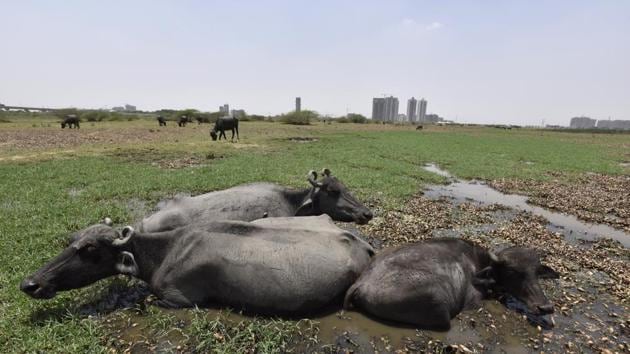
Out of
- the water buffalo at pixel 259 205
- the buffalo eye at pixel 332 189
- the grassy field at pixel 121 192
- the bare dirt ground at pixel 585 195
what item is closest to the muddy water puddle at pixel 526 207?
the bare dirt ground at pixel 585 195

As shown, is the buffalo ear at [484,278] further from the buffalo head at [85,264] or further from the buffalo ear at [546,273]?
the buffalo head at [85,264]

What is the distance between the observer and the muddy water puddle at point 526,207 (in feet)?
33.3

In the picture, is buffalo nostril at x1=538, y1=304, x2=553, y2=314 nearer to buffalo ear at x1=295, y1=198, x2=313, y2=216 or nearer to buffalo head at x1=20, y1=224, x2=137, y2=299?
buffalo ear at x1=295, y1=198, x2=313, y2=216

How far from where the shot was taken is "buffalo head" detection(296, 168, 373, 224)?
839cm

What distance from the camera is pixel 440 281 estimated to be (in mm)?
5422

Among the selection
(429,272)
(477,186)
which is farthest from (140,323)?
(477,186)

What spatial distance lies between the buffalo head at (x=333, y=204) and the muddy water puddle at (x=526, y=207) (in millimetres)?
5919

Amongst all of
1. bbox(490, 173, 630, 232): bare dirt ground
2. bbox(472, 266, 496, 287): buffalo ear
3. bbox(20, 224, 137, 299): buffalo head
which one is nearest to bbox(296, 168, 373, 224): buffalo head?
bbox(472, 266, 496, 287): buffalo ear

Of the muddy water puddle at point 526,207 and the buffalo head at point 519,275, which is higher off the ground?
the buffalo head at point 519,275

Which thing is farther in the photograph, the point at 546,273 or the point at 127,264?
the point at 546,273

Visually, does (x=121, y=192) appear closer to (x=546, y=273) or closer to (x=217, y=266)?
(x=217, y=266)

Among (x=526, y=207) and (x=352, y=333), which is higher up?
(x=526, y=207)

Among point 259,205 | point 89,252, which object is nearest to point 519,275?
point 259,205

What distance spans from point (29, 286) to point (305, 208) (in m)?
5.07
